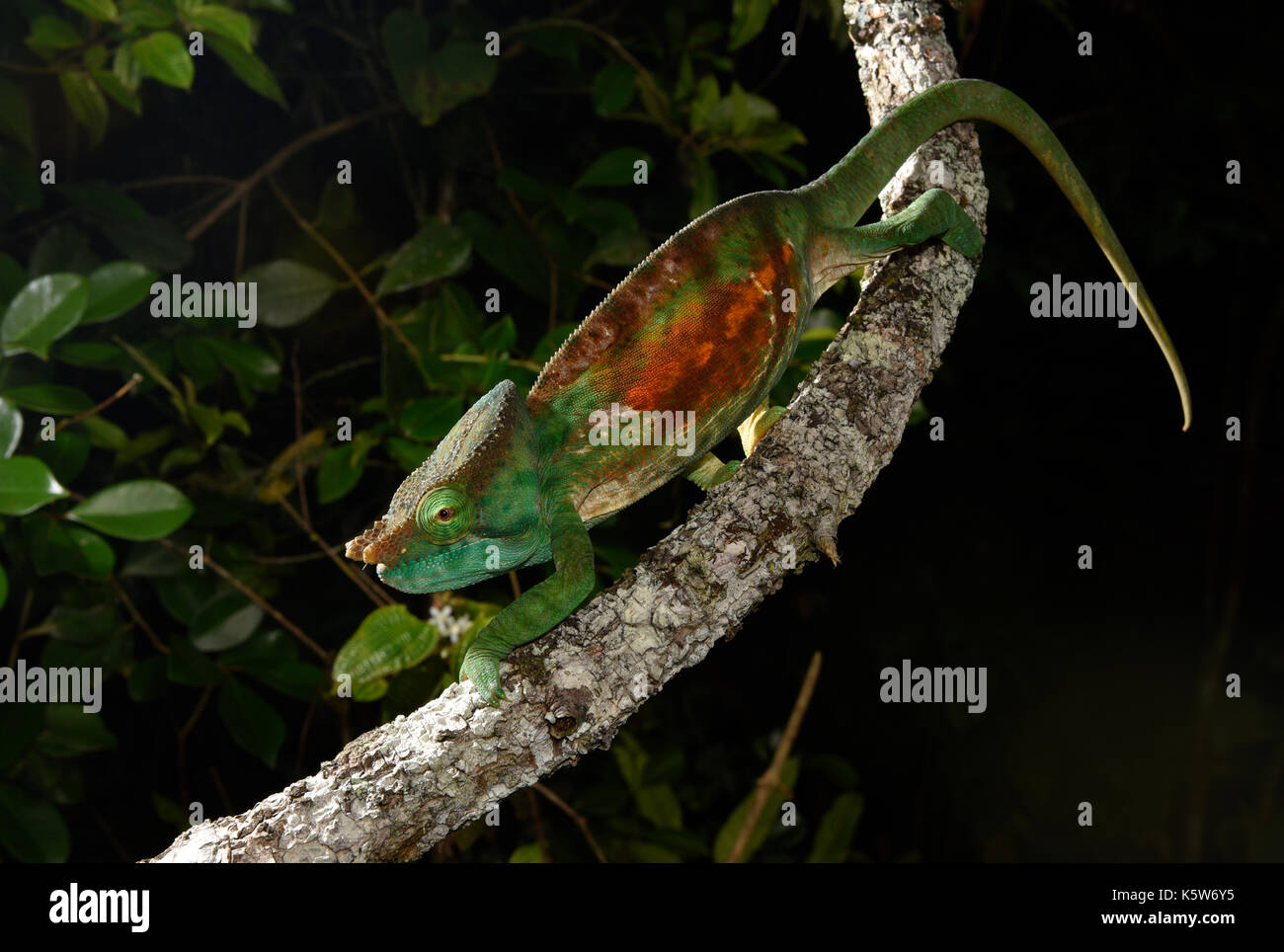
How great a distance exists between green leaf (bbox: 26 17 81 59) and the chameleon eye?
58.3 inches

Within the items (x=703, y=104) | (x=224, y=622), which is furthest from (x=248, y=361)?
(x=703, y=104)

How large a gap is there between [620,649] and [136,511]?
42.6 inches

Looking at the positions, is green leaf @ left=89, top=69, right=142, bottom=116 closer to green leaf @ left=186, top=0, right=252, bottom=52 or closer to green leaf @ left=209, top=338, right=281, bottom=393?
green leaf @ left=186, top=0, right=252, bottom=52

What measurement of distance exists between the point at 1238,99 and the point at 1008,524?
1559 millimetres

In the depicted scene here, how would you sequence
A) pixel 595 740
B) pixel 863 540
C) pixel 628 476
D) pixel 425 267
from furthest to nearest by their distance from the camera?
pixel 863 540 → pixel 425 267 → pixel 628 476 → pixel 595 740

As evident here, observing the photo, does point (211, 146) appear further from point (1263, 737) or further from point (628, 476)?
point (1263, 737)

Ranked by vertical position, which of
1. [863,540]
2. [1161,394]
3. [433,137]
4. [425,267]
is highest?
[433,137]

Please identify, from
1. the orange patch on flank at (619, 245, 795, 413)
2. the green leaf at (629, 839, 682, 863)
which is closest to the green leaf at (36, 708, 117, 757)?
the green leaf at (629, 839, 682, 863)

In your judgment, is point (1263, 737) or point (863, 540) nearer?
point (863, 540)

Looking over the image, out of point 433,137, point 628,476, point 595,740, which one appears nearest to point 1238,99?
point 433,137

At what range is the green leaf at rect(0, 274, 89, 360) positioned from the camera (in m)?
1.66

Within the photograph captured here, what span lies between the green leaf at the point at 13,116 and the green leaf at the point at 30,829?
133cm

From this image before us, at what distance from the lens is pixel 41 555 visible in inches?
72.3

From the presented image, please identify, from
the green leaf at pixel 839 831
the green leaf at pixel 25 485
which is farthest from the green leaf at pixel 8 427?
the green leaf at pixel 839 831
